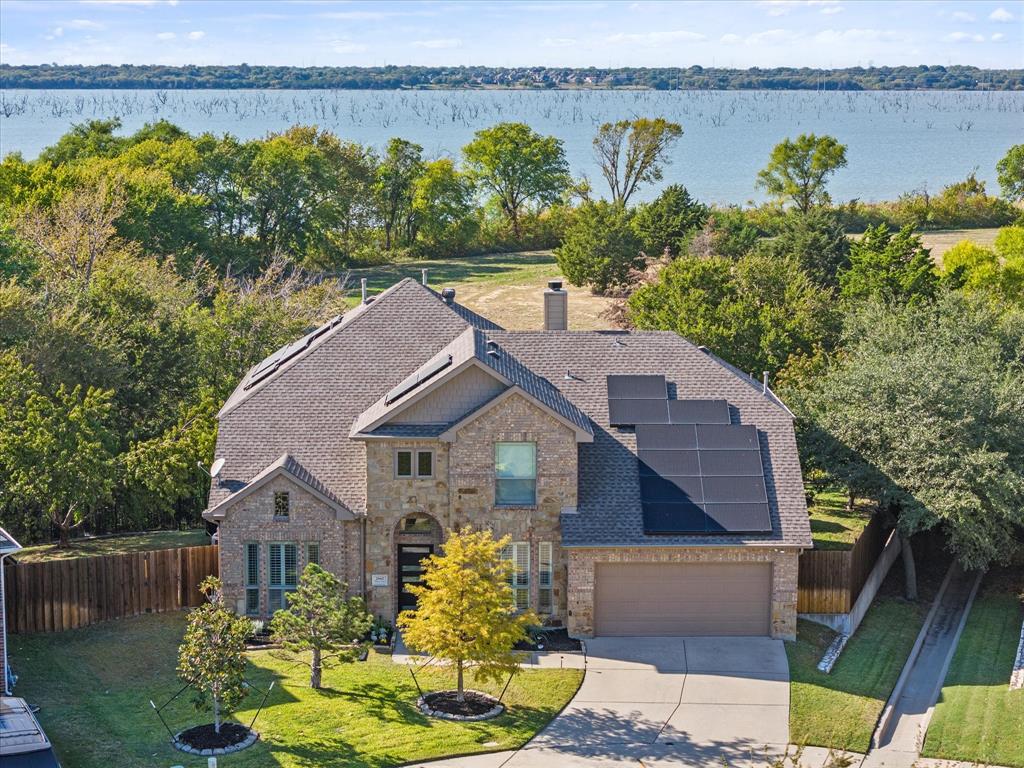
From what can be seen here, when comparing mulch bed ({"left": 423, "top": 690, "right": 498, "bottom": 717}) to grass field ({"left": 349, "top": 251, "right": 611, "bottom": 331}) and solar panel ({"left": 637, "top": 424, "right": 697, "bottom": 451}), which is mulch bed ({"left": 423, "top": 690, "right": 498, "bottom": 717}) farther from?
grass field ({"left": 349, "top": 251, "right": 611, "bottom": 331})

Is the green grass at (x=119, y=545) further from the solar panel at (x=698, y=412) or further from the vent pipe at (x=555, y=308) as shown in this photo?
the solar panel at (x=698, y=412)

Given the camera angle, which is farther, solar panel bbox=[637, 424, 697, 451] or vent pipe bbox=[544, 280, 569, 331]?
vent pipe bbox=[544, 280, 569, 331]

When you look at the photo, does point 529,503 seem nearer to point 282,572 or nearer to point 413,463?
point 413,463

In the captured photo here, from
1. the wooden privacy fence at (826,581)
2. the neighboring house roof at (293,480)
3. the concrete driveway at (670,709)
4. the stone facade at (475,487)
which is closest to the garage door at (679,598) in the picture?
the concrete driveway at (670,709)

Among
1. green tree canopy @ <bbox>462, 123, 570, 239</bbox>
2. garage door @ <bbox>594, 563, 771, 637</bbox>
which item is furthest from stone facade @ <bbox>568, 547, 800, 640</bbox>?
green tree canopy @ <bbox>462, 123, 570, 239</bbox>

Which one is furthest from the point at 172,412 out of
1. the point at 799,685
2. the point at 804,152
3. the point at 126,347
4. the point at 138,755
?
the point at 804,152

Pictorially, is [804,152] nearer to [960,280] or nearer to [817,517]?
[960,280]
